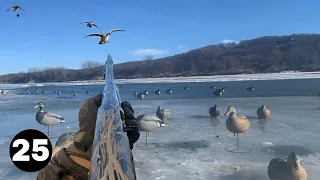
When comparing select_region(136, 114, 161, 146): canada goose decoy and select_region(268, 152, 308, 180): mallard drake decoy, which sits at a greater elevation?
select_region(136, 114, 161, 146): canada goose decoy

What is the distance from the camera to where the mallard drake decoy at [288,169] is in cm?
568

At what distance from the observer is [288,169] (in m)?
5.76

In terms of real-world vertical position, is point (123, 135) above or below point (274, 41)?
below

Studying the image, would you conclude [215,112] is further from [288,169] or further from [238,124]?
[288,169]

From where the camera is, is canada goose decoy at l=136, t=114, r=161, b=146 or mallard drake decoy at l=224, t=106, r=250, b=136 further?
canada goose decoy at l=136, t=114, r=161, b=146

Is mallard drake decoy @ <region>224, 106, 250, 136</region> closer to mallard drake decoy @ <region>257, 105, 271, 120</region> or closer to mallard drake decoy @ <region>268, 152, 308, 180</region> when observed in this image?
mallard drake decoy @ <region>268, 152, 308, 180</region>

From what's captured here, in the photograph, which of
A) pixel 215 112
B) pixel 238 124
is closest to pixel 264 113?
pixel 215 112

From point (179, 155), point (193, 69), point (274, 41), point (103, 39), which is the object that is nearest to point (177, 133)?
point (179, 155)

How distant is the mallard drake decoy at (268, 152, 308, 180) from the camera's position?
224 inches

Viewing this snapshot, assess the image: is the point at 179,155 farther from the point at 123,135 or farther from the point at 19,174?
the point at 123,135

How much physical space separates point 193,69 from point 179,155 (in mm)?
104900

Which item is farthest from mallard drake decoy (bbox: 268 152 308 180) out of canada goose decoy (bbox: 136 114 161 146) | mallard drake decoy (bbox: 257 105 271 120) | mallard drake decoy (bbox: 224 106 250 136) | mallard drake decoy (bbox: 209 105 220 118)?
mallard drake decoy (bbox: 209 105 220 118)

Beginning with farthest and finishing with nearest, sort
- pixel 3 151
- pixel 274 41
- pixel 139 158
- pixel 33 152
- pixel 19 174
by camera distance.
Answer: pixel 274 41 → pixel 3 151 → pixel 139 158 → pixel 19 174 → pixel 33 152

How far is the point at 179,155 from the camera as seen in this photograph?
782cm
